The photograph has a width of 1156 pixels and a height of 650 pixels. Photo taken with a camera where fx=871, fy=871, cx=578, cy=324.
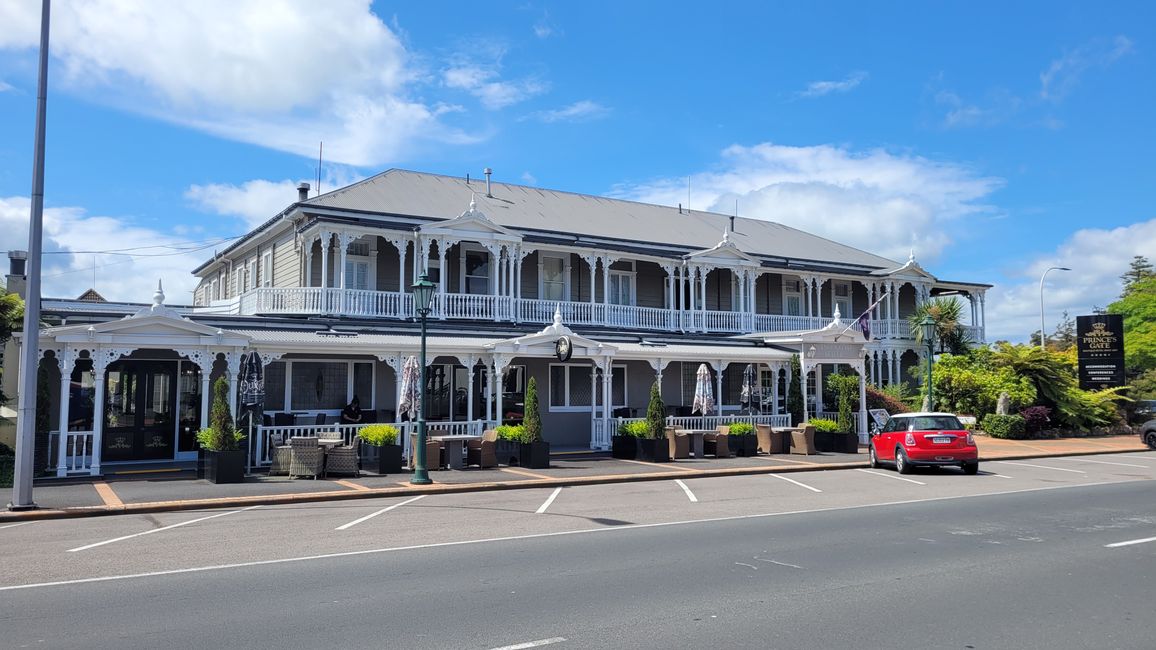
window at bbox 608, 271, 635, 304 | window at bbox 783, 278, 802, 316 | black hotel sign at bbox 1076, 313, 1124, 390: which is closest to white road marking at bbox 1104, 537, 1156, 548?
window at bbox 608, 271, 635, 304

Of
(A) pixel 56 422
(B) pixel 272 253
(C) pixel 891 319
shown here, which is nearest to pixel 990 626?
(A) pixel 56 422

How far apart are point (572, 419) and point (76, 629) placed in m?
19.5

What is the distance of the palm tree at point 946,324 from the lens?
→ 34750mm

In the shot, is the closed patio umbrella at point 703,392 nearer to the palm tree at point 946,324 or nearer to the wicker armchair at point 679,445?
the wicker armchair at point 679,445

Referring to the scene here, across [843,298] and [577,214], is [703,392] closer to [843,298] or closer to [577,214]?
[577,214]

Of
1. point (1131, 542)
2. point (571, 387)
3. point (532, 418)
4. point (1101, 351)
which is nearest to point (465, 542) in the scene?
point (1131, 542)

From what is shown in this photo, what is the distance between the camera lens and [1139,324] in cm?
5781

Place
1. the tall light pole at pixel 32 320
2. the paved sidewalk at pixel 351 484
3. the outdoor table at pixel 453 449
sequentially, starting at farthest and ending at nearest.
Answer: the outdoor table at pixel 453 449 → the paved sidewalk at pixel 351 484 → the tall light pole at pixel 32 320

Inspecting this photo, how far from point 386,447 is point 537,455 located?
3479 mm

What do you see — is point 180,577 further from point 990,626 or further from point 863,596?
point 990,626

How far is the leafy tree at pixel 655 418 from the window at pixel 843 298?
16.1m

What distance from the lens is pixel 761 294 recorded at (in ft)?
109

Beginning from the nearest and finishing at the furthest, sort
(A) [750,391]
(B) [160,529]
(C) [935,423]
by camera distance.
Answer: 1. (B) [160,529]
2. (C) [935,423]
3. (A) [750,391]

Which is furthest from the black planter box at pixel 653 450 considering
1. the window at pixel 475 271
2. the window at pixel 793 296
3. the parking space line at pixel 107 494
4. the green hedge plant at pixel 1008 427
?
the green hedge plant at pixel 1008 427
